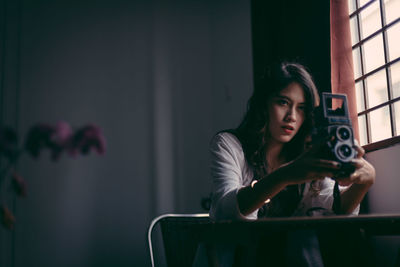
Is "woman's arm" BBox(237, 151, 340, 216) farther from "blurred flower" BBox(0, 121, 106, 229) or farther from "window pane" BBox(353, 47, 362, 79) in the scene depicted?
"window pane" BBox(353, 47, 362, 79)

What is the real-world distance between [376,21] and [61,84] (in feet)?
5.90

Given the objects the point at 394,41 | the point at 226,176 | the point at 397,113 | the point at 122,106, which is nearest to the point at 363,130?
the point at 397,113

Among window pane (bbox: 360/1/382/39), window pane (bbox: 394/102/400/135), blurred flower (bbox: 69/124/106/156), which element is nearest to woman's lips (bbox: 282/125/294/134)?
window pane (bbox: 394/102/400/135)

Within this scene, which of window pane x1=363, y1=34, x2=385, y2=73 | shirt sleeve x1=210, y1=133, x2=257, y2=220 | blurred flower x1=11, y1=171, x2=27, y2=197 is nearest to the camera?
blurred flower x1=11, y1=171, x2=27, y2=197

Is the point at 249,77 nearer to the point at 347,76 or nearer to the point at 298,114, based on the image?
the point at 347,76

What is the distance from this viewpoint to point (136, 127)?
2697mm

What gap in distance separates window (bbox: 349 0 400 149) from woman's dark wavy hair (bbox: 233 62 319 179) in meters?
0.41

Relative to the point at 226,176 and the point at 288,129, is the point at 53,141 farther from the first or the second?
the point at 288,129

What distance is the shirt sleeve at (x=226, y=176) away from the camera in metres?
0.99

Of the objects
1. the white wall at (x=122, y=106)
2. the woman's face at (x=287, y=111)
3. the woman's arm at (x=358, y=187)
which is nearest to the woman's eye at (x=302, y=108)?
the woman's face at (x=287, y=111)

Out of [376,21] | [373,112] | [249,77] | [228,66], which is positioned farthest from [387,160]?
[228,66]

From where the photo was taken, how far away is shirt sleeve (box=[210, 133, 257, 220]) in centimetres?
99

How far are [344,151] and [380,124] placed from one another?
37.8 inches

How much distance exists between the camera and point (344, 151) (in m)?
0.87
